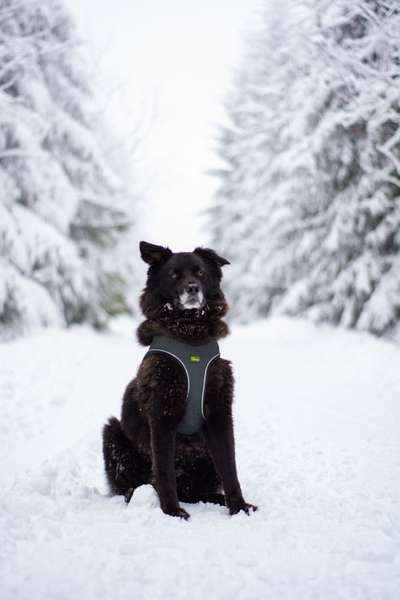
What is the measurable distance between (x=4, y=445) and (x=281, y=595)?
4.39 meters

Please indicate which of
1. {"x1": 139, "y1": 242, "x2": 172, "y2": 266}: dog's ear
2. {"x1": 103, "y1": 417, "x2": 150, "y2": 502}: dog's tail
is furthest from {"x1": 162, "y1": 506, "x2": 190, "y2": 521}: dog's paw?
{"x1": 139, "y1": 242, "x2": 172, "y2": 266}: dog's ear

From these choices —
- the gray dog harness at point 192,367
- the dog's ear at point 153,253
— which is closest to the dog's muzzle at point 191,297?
the gray dog harness at point 192,367

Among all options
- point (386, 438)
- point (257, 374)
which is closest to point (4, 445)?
point (386, 438)

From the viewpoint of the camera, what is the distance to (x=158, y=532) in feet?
8.75

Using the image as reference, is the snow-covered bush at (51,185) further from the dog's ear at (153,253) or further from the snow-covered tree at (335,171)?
the dog's ear at (153,253)

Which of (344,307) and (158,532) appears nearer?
(158,532)

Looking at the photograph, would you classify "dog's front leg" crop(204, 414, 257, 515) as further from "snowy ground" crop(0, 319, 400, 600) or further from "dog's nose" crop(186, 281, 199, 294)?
"dog's nose" crop(186, 281, 199, 294)

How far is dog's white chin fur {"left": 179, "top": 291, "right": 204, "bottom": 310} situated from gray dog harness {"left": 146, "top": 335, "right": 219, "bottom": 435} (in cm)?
28

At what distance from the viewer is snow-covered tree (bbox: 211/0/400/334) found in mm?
8258

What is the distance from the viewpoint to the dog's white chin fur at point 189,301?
3.40 m

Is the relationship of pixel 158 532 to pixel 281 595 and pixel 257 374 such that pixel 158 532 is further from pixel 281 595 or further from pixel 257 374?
pixel 257 374

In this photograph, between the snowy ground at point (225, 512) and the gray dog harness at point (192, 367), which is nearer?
the snowy ground at point (225, 512)

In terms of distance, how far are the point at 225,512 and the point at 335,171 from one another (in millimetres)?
11177

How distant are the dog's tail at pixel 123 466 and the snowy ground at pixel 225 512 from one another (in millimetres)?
151
